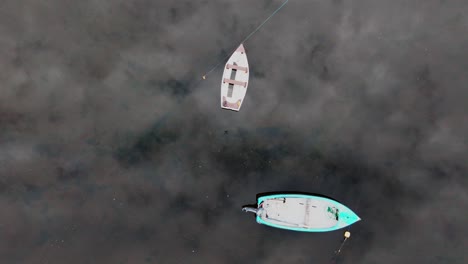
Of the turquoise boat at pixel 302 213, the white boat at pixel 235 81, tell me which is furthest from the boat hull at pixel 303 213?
the white boat at pixel 235 81

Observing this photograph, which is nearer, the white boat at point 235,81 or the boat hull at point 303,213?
the boat hull at point 303,213

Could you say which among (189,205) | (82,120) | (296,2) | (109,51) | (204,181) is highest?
(296,2)

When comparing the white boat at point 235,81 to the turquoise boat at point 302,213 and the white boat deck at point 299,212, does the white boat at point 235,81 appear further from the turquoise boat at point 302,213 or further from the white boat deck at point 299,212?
the white boat deck at point 299,212

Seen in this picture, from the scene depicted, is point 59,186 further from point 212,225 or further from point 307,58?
point 307,58

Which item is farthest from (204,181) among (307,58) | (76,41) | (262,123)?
(76,41)

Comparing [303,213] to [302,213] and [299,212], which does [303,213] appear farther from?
[299,212]

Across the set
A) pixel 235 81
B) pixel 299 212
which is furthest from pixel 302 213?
pixel 235 81

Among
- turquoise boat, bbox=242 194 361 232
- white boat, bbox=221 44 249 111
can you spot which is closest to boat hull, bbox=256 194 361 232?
turquoise boat, bbox=242 194 361 232
